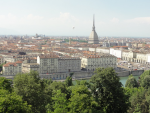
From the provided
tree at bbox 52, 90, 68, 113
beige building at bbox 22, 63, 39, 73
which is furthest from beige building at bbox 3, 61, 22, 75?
tree at bbox 52, 90, 68, 113

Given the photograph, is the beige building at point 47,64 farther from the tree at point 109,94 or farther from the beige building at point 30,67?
the tree at point 109,94

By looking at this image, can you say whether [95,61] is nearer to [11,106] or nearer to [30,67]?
[30,67]

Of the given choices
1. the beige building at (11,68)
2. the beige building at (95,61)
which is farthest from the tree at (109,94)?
the beige building at (95,61)

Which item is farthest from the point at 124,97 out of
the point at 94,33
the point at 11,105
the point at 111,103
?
the point at 94,33

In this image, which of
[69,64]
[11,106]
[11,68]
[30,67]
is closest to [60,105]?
[11,106]

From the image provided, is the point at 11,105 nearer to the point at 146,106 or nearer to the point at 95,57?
the point at 146,106

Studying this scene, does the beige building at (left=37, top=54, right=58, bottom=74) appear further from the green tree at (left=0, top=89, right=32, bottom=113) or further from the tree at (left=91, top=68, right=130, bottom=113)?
the green tree at (left=0, top=89, right=32, bottom=113)
